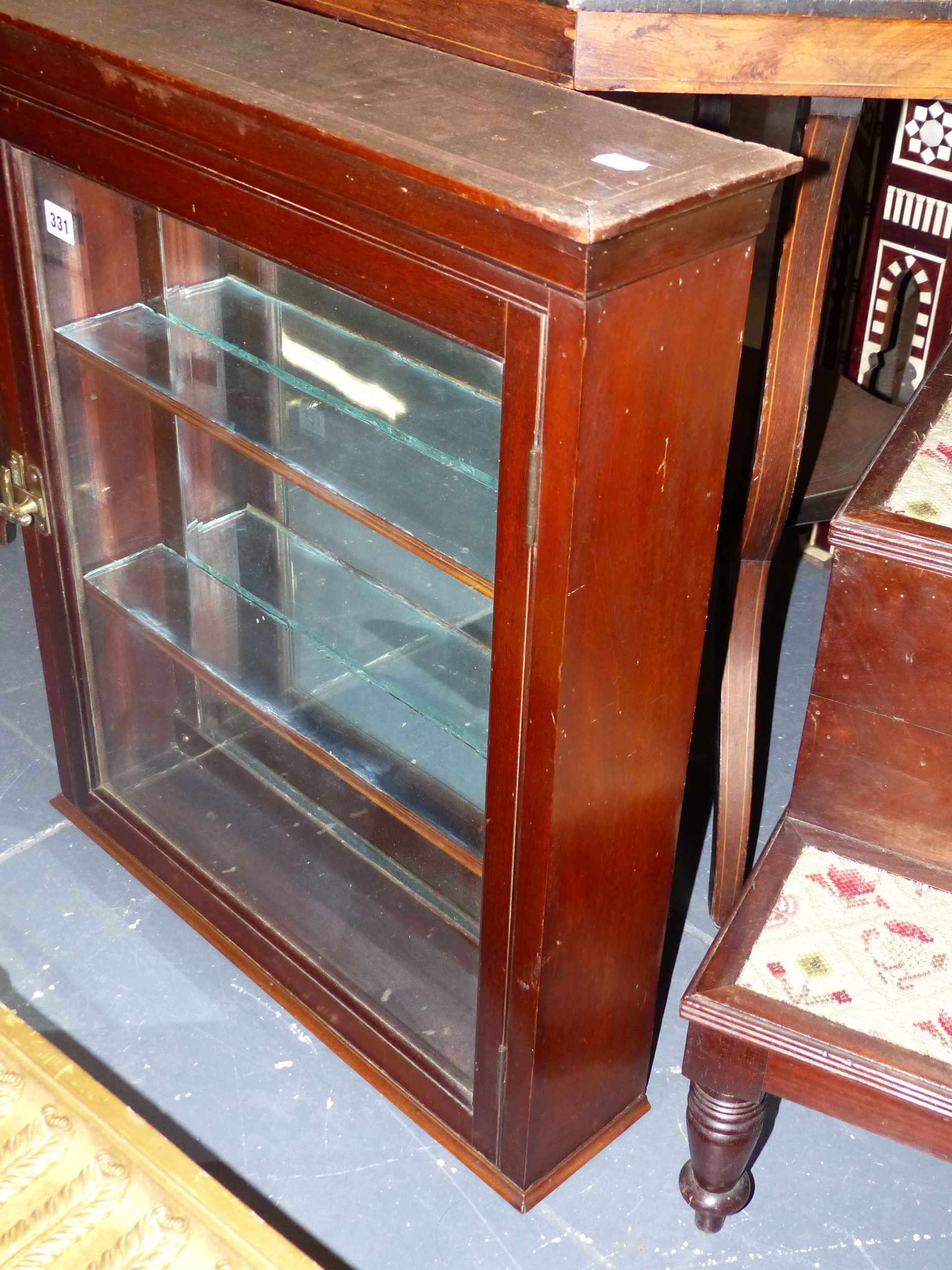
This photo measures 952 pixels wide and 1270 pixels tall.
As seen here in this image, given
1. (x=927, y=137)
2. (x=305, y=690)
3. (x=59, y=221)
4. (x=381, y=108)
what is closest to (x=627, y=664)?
(x=381, y=108)

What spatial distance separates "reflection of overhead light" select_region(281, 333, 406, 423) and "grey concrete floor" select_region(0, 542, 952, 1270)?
3.30 feet

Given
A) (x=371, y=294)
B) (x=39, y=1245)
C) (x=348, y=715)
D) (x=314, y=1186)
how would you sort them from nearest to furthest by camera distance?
(x=39, y=1245), (x=371, y=294), (x=314, y=1186), (x=348, y=715)

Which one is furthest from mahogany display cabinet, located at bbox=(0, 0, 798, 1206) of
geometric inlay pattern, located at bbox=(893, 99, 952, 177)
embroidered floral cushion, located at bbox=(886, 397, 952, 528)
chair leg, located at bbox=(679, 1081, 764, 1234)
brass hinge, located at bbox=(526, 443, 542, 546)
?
geometric inlay pattern, located at bbox=(893, 99, 952, 177)

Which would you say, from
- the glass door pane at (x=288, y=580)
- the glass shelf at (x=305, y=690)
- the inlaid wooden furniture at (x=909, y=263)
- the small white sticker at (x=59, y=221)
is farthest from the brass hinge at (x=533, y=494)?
the inlaid wooden furniture at (x=909, y=263)

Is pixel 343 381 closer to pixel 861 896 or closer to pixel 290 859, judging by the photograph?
pixel 290 859

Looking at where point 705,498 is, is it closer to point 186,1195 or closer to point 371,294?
point 371,294

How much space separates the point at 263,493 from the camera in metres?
2.26

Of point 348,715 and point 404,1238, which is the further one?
point 348,715

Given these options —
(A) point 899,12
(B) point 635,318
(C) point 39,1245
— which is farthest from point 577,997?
(A) point 899,12

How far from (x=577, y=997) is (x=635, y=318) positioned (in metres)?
0.91

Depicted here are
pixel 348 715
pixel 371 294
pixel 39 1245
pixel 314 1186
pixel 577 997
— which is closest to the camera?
pixel 39 1245

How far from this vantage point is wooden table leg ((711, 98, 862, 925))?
1718 millimetres

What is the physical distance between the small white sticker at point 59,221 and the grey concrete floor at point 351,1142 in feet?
3.64

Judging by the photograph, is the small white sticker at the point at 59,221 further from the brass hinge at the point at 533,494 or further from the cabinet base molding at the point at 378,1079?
the cabinet base molding at the point at 378,1079
